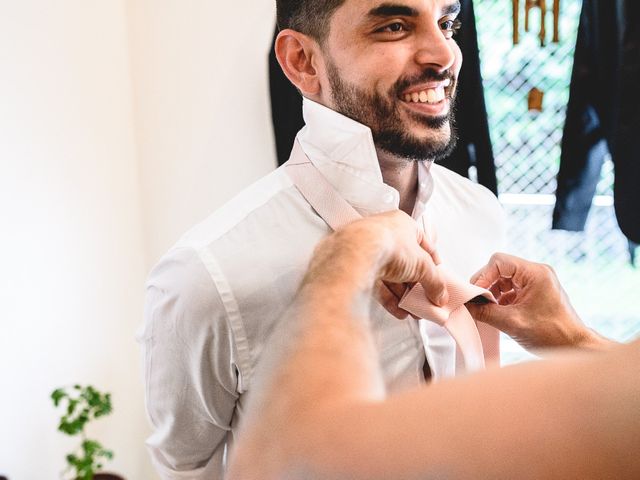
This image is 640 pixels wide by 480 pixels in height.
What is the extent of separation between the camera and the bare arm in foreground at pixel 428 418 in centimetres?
38

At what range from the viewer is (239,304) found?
0.98 meters

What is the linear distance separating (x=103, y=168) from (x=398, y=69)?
5.66ft

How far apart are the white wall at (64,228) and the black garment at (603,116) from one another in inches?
63.6

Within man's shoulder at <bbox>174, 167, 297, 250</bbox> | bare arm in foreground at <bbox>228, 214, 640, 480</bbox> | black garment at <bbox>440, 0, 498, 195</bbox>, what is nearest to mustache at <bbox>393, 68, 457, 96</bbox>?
man's shoulder at <bbox>174, 167, 297, 250</bbox>

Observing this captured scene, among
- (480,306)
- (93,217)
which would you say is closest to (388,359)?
(480,306)

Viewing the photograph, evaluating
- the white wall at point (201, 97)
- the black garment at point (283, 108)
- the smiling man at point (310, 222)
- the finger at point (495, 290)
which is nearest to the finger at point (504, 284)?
the finger at point (495, 290)

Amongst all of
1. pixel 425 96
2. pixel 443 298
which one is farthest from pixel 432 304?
pixel 425 96

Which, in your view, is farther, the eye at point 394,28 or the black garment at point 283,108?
the black garment at point 283,108

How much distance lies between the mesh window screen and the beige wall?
0.87 meters

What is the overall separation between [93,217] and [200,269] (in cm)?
161

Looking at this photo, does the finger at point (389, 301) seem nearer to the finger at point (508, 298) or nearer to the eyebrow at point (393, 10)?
the finger at point (508, 298)

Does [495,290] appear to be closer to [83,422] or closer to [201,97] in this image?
[83,422]

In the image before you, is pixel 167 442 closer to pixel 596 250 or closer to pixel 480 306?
pixel 480 306

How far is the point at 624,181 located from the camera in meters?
2.03
